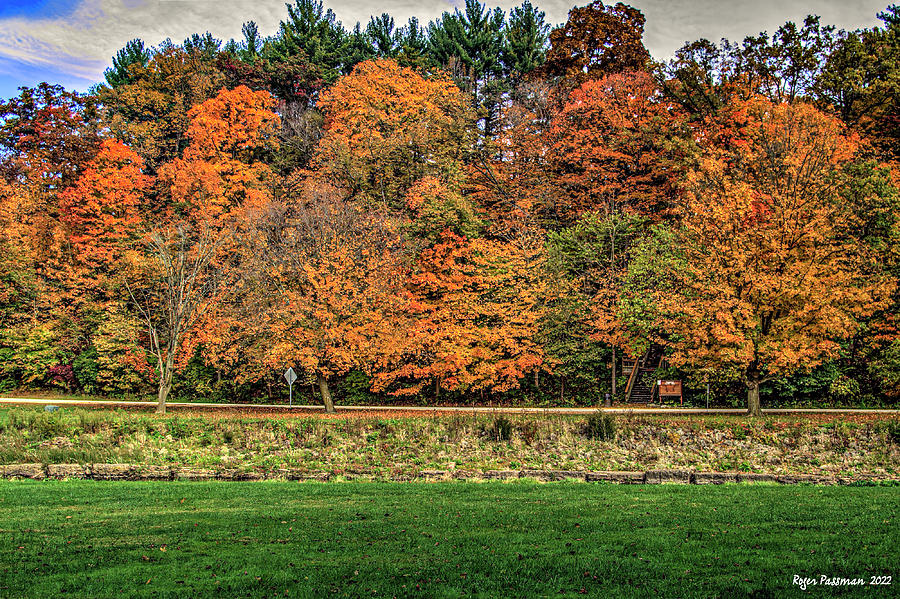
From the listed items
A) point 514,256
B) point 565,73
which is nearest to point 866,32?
point 565,73

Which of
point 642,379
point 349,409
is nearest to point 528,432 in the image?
point 349,409

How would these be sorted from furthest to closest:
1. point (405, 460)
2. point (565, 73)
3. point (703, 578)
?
1. point (565, 73)
2. point (405, 460)
3. point (703, 578)

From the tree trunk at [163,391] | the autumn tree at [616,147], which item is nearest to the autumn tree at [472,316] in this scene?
the autumn tree at [616,147]

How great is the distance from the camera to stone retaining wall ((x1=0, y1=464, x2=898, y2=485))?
49.9 ft

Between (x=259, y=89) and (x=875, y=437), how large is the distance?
4474cm

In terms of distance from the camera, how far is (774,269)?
2556 centimetres

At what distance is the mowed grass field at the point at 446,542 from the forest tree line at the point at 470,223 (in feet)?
48.0

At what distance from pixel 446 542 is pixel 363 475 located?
7.85m

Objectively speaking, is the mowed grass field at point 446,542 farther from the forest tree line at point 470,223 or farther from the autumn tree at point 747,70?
the autumn tree at point 747,70

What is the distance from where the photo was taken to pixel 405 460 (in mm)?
18250

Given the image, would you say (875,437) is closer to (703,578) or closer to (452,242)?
(703,578)

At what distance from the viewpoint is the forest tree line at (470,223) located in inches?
1054
